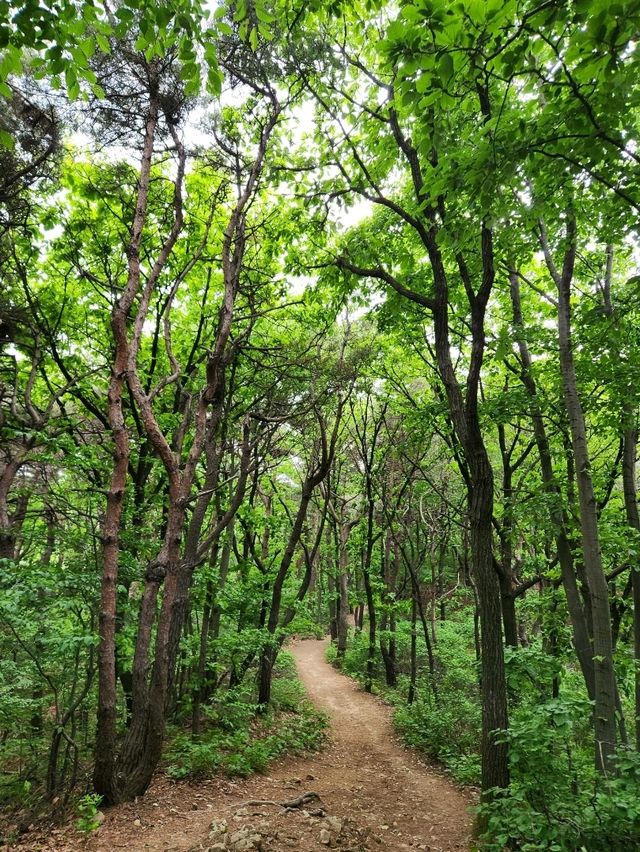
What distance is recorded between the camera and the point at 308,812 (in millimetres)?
5688

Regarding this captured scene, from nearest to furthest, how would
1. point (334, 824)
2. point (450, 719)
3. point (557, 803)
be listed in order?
1. point (557, 803)
2. point (334, 824)
3. point (450, 719)

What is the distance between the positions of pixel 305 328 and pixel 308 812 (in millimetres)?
8422

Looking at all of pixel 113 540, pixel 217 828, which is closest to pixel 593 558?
pixel 217 828

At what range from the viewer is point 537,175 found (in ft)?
11.7

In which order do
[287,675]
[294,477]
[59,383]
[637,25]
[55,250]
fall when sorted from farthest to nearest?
1. [294,477]
2. [287,675]
3. [59,383]
4. [55,250]
5. [637,25]

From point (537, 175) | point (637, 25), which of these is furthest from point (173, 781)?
point (637, 25)

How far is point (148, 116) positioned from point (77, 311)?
A: 5160 mm

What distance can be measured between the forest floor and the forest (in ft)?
1.14

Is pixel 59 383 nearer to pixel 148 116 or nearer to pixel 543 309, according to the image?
pixel 148 116

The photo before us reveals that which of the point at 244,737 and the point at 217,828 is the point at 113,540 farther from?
the point at 244,737

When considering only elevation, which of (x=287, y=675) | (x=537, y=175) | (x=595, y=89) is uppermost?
(x=595, y=89)

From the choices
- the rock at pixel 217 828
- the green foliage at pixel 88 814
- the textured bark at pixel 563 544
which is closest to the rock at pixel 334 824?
the rock at pixel 217 828

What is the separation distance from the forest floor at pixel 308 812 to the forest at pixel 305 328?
35cm

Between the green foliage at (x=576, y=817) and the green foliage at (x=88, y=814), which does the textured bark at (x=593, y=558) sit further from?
the green foliage at (x=88, y=814)
